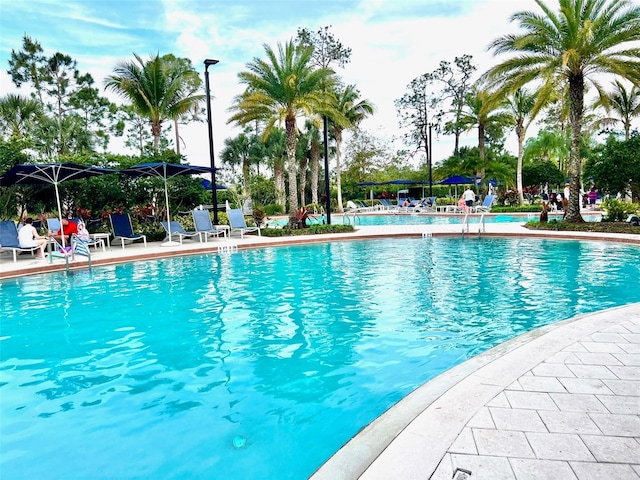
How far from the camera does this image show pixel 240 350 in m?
5.07

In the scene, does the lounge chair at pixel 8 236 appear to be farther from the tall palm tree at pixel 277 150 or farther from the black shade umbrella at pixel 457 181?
the black shade umbrella at pixel 457 181

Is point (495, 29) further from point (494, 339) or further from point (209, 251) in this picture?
point (494, 339)

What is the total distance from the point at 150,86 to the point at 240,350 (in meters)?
18.8

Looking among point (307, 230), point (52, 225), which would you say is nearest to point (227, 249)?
point (307, 230)

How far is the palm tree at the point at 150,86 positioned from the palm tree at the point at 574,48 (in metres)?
13.9

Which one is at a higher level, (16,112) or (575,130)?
(16,112)

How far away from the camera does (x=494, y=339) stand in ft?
16.9

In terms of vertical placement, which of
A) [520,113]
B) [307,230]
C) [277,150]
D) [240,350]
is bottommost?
[240,350]

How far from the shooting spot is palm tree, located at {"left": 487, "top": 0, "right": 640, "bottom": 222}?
46.7 ft

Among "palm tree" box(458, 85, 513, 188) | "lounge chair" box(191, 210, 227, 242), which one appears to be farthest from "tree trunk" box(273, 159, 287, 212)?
"lounge chair" box(191, 210, 227, 242)

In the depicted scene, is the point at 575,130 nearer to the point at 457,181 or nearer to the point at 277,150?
the point at 457,181

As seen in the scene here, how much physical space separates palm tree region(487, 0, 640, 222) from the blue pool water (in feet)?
25.2

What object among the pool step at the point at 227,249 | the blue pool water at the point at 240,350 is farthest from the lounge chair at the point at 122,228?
the blue pool water at the point at 240,350

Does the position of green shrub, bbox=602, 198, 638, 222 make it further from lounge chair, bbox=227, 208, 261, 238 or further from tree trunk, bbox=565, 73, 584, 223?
lounge chair, bbox=227, 208, 261, 238
